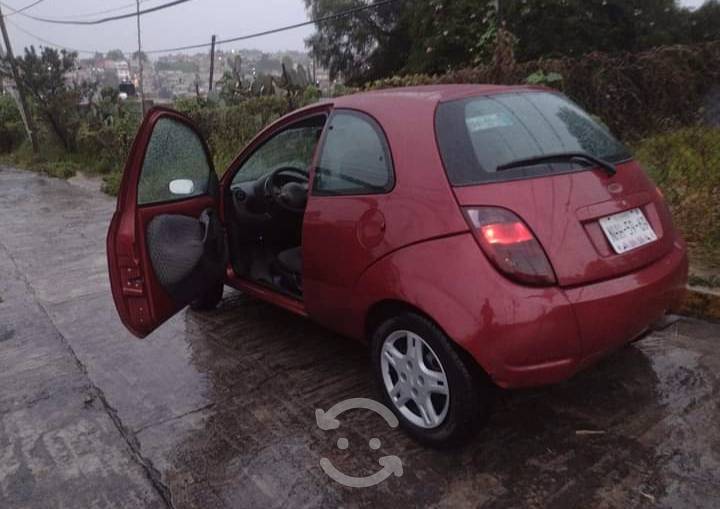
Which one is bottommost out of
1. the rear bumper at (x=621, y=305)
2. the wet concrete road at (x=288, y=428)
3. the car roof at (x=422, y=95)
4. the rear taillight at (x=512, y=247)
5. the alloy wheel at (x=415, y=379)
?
the wet concrete road at (x=288, y=428)

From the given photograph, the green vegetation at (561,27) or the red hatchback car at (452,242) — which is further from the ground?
the green vegetation at (561,27)

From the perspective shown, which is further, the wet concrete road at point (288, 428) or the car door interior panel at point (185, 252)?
the car door interior panel at point (185, 252)

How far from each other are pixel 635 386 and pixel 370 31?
35.9 metres

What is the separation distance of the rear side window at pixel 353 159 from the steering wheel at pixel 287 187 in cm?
53

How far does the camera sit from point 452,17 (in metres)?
26.1

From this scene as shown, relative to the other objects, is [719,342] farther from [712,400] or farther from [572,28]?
[572,28]

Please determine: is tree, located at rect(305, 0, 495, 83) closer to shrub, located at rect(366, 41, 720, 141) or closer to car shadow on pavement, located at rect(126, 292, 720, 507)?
shrub, located at rect(366, 41, 720, 141)

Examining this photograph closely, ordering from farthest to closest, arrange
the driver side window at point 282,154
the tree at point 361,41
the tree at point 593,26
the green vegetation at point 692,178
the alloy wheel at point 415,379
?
the tree at point 361,41
the tree at point 593,26
the green vegetation at point 692,178
the driver side window at point 282,154
the alloy wheel at point 415,379

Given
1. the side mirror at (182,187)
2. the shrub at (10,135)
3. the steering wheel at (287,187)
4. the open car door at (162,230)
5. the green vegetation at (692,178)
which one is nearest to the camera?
the open car door at (162,230)

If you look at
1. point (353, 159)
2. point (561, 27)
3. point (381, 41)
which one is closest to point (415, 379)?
point (353, 159)

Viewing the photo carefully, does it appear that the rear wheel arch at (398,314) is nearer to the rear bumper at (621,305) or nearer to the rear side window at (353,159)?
A: the rear bumper at (621,305)

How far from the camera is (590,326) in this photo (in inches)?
84.7

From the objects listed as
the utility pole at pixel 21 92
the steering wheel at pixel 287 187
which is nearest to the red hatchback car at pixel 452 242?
the steering wheel at pixel 287 187

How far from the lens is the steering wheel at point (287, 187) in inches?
136
